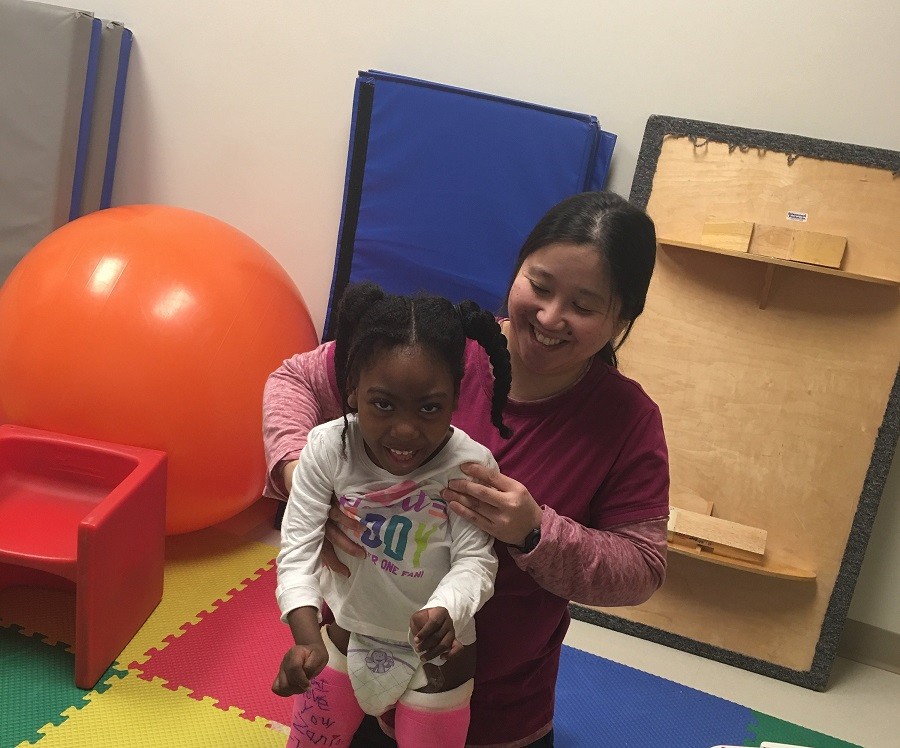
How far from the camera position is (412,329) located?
1037 millimetres

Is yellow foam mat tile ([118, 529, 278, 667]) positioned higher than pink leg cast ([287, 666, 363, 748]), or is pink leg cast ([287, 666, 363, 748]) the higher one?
pink leg cast ([287, 666, 363, 748])

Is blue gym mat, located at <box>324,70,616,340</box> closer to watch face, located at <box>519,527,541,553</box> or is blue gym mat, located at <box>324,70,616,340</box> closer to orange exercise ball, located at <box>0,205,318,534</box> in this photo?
orange exercise ball, located at <box>0,205,318,534</box>

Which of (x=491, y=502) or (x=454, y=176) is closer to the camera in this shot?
(x=491, y=502)

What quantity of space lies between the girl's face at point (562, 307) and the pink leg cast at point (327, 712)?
0.57 metres

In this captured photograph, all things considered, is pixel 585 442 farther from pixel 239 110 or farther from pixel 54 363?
pixel 239 110

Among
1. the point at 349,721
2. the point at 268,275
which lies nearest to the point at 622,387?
the point at 349,721

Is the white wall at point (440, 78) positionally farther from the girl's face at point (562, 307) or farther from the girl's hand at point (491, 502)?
the girl's hand at point (491, 502)

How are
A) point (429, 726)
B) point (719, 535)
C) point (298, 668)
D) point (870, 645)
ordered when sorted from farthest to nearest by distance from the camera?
1. point (870, 645)
2. point (719, 535)
3. point (429, 726)
4. point (298, 668)

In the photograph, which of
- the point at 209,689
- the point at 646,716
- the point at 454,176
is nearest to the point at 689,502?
the point at 646,716

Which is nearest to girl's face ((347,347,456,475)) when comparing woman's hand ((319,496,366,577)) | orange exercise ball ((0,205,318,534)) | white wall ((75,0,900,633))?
woman's hand ((319,496,366,577))

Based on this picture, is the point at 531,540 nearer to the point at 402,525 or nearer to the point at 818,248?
the point at 402,525

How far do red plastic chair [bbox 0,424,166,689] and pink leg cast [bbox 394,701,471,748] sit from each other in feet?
2.95

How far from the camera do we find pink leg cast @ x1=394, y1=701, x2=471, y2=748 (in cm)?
120

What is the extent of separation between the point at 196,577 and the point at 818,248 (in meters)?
1.97
